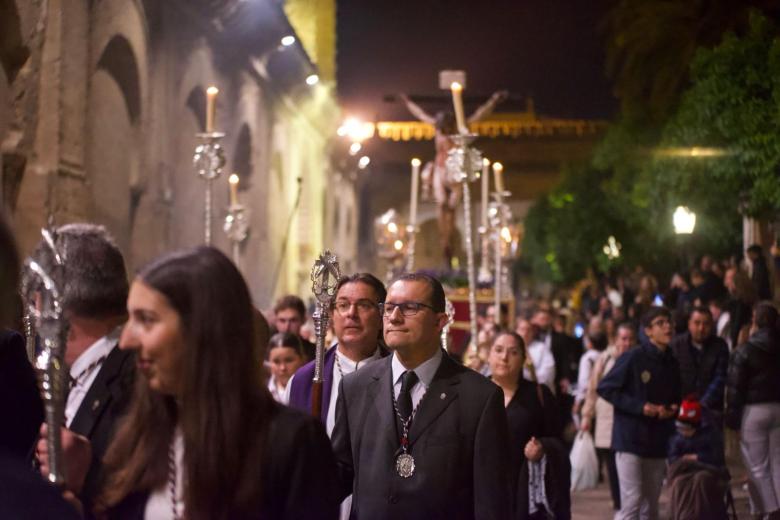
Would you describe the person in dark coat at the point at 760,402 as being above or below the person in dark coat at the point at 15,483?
below

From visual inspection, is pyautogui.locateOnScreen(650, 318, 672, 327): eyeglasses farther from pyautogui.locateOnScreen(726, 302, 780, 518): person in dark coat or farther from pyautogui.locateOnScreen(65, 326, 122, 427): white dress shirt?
pyautogui.locateOnScreen(65, 326, 122, 427): white dress shirt

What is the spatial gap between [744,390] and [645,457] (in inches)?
63.5

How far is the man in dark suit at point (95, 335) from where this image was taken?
12.2ft

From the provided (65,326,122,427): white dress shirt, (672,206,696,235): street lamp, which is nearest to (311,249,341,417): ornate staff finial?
(65,326,122,427): white dress shirt

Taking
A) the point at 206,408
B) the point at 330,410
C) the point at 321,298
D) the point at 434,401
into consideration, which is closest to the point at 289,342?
the point at 330,410

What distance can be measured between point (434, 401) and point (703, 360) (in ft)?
23.4

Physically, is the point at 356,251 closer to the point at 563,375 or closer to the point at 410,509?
the point at 563,375

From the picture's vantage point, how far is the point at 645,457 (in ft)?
32.9

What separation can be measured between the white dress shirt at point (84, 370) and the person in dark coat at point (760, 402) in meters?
8.19

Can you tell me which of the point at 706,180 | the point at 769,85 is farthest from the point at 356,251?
the point at 769,85

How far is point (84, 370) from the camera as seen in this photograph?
153 inches

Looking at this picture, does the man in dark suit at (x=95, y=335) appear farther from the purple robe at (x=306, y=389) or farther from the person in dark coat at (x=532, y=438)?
the person in dark coat at (x=532, y=438)

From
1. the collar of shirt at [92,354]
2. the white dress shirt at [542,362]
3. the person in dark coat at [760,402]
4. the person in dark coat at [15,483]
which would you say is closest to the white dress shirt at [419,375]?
the collar of shirt at [92,354]

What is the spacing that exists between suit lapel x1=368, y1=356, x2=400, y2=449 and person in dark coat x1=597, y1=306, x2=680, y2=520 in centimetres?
469
